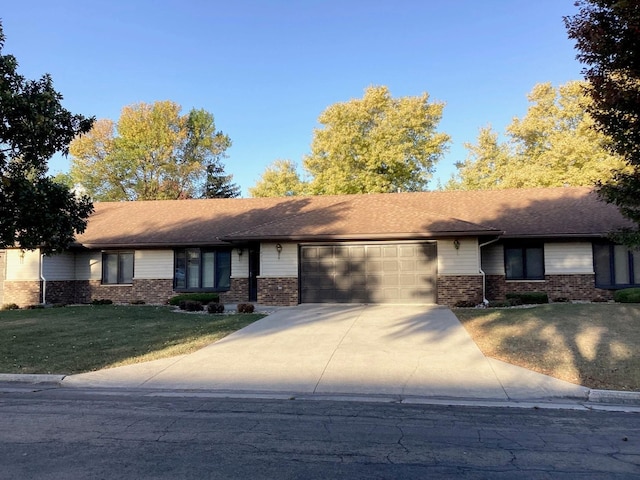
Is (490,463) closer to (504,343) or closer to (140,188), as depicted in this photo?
A: (504,343)

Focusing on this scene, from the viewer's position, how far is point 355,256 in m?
18.1

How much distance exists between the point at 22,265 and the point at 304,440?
780 inches

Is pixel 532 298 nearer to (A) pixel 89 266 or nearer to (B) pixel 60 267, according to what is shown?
(A) pixel 89 266

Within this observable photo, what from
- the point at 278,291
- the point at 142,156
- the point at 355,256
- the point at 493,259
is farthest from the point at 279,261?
the point at 142,156

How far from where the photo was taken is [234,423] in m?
5.95

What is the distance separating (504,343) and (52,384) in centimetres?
886

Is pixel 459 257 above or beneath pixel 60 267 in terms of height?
above

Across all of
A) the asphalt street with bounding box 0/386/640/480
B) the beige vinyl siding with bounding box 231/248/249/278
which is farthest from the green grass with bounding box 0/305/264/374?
the beige vinyl siding with bounding box 231/248/249/278

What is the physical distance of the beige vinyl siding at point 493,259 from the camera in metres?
18.9

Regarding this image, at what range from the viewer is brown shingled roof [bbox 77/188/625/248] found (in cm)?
1758

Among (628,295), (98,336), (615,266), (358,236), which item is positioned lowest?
(98,336)

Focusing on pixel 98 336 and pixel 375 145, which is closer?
pixel 98 336

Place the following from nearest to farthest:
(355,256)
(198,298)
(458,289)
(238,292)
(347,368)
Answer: (347,368)
(458,289)
(355,256)
(198,298)
(238,292)

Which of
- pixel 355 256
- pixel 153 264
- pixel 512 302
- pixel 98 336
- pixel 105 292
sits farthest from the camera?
pixel 105 292
